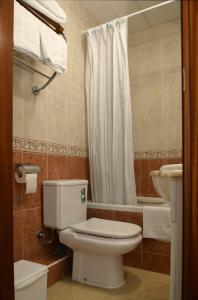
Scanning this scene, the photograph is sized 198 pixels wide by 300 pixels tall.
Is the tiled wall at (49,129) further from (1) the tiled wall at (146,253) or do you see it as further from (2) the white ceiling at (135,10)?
(1) the tiled wall at (146,253)

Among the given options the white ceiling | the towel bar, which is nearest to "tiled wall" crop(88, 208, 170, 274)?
the towel bar

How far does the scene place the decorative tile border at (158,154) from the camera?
269 centimetres

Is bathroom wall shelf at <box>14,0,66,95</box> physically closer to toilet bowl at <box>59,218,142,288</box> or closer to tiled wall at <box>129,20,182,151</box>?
toilet bowl at <box>59,218,142,288</box>

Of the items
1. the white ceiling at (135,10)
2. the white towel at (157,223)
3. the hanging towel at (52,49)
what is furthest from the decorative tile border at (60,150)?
the white ceiling at (135,10)

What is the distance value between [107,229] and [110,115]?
1062 mm

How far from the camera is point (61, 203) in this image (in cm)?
184

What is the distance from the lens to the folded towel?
62.3 inches

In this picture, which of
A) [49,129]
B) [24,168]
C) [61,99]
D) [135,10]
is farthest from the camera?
[135,10]

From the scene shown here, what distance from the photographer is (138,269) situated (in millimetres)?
2092

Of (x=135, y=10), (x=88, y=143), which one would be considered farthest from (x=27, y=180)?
(x=135, y=10)

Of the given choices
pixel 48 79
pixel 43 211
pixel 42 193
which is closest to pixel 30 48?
pixel 48 79

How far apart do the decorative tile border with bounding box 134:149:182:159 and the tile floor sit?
3.98ft

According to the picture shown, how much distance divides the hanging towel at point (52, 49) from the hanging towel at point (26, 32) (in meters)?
0.05

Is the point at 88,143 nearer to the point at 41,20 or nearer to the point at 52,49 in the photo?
the point at 52,49
